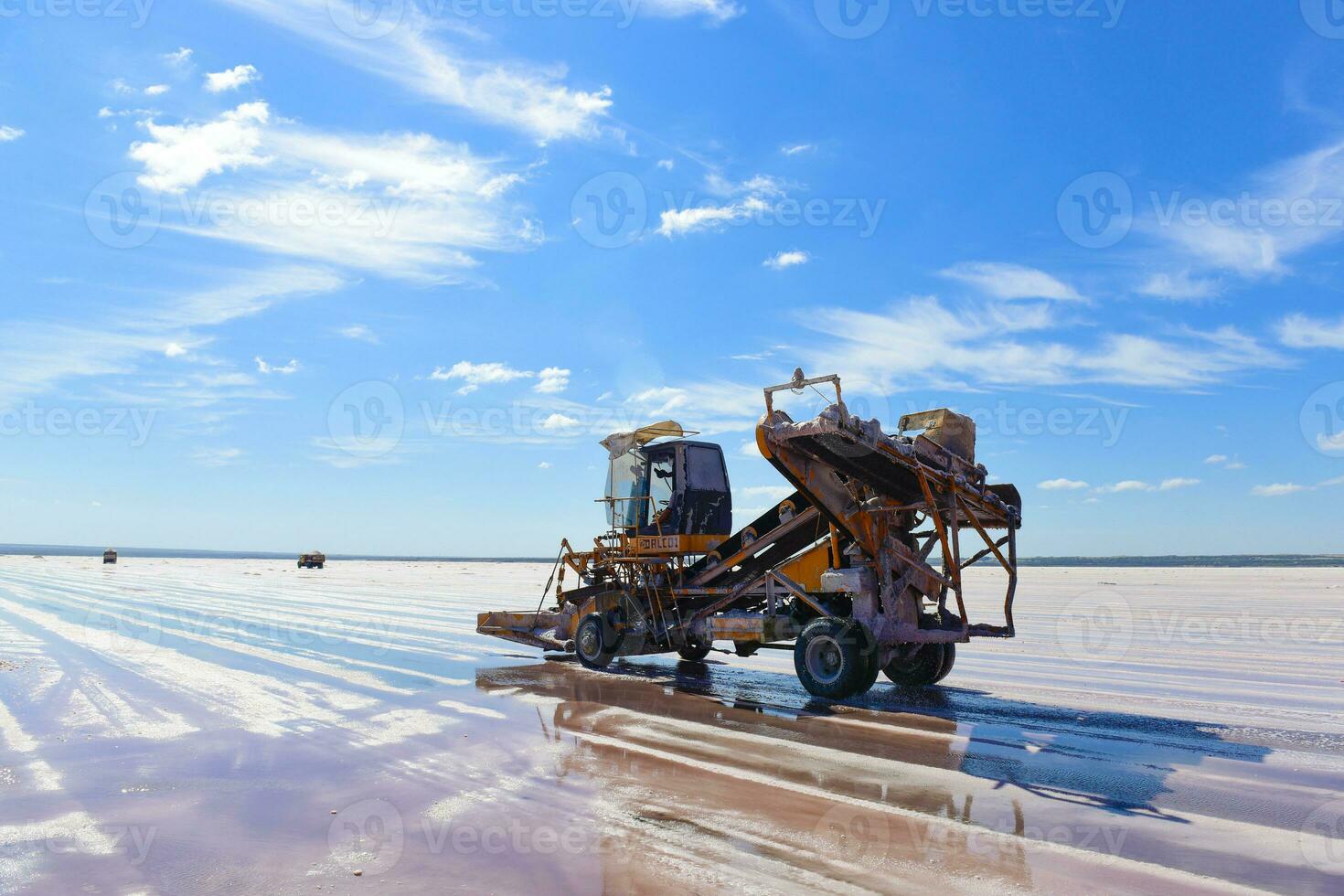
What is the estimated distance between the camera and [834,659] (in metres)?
10.4

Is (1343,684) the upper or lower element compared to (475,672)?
upper

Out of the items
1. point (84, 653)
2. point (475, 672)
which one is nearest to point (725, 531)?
point (475, 672)

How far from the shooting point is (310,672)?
1267 cm

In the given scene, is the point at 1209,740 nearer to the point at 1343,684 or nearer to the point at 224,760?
the point at 1343,684

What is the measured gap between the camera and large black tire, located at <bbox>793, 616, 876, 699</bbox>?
1021 cm

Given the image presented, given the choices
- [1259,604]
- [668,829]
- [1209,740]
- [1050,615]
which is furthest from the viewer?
[1259,604]

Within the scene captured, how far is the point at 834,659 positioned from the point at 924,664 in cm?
186

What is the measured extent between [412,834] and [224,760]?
2.88 m
